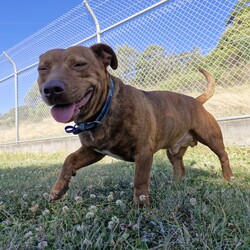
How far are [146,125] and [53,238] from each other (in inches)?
49.7

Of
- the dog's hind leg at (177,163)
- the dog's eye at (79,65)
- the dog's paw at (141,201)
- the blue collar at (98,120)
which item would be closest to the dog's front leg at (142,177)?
the dog's paw at (141,201)

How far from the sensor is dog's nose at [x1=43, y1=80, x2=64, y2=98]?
222 centimetres

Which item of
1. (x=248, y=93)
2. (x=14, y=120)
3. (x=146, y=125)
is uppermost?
(x=146, y=125)

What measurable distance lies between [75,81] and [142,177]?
894mm

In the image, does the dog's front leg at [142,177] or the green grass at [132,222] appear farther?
the dog's front leg at [142,177]

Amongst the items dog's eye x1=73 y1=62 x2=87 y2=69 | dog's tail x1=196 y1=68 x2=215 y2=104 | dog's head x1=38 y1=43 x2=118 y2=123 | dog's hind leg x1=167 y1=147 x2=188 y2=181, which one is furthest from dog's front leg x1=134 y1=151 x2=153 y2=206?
dog's tail x1=196 y1=68 x2=215 y2=104

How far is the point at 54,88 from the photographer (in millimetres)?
2223

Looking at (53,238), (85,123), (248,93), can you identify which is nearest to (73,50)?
(85,123)

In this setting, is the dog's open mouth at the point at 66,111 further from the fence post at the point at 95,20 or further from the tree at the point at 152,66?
the fence post at the point at 95,20

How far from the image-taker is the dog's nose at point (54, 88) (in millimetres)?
2223

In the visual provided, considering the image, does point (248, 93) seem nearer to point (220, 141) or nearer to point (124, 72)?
point (220, 141)

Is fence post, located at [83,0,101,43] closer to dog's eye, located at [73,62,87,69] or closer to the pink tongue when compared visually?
dog's eye, located at [73,62,87,69]

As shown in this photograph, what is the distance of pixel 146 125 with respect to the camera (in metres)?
2.76

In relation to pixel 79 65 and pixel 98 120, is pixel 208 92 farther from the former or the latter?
pixel 79 65
